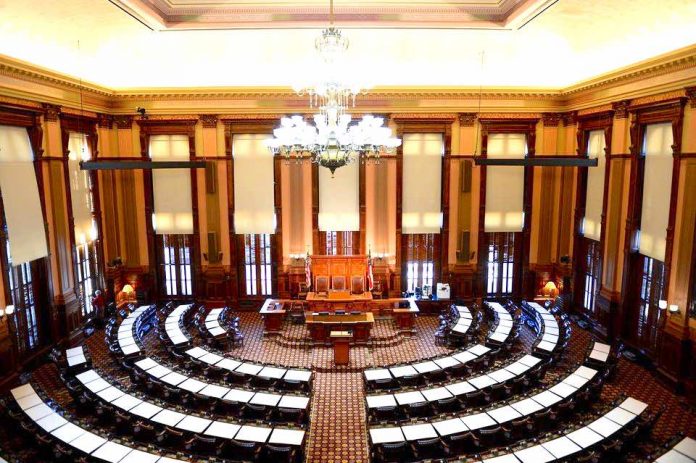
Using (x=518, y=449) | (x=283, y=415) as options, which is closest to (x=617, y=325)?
(x=518, y=449)

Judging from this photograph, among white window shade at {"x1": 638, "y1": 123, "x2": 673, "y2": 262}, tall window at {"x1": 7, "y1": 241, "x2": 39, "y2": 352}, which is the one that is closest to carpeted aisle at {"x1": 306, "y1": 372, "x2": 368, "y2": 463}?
tall window at {"x1": 7, "y1": 241, "x2": 39, "y2": 352}

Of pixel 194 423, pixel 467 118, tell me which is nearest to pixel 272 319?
pixel 194 423

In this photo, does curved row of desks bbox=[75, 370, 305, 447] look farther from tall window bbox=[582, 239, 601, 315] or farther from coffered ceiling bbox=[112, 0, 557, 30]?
tall window bbox=[582, 239, 601, 315]

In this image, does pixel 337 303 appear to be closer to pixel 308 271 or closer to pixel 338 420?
pixel 308 271

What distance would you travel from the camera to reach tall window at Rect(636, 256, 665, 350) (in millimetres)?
12055

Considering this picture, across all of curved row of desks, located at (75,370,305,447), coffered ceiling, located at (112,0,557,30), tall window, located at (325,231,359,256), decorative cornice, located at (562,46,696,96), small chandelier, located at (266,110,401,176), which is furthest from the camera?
tall window, located at (325,231,359,256)

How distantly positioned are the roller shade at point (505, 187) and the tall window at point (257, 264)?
853 cm

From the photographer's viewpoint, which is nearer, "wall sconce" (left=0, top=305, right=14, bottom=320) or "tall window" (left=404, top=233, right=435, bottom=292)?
"wall sconce" (left=0, top=305, right=14, bottom=320)

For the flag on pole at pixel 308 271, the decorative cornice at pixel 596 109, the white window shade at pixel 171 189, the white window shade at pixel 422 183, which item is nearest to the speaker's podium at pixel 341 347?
the flag on pole at pixel 308 271

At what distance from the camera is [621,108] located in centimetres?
1320

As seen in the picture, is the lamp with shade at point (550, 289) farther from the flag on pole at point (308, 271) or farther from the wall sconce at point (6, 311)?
the wall sconce at point (6, 311)

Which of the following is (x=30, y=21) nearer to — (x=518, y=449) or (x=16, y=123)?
(x=16, y=123)

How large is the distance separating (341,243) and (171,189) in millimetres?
6780

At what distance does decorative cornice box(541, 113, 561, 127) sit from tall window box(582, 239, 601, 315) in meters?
4.48
